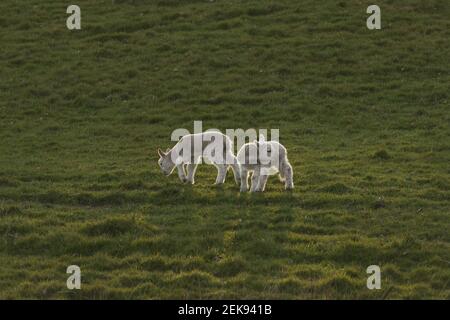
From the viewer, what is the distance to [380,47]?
3659cm

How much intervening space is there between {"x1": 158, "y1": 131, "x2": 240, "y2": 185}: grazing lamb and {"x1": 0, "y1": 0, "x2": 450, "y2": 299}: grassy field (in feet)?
1.71

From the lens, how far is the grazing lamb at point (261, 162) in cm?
1859

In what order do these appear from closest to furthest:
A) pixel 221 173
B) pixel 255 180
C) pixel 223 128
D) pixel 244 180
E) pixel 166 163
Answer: pixel 255 180 → pixel 244 180 → pixel 221 173 → pixel 166 163 → pixel 223 128

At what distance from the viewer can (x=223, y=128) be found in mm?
28141

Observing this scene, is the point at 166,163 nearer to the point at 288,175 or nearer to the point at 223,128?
the point at 288,175

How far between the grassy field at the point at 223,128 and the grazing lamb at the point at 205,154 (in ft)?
1.71

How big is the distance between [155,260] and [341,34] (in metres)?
26.9

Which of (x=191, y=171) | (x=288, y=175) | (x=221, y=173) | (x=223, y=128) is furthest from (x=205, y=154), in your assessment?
(x=223, y=128)

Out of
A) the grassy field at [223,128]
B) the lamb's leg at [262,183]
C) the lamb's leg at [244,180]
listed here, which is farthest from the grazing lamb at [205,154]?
the lamb's leg at [262,183]

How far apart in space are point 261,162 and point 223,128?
382 inches

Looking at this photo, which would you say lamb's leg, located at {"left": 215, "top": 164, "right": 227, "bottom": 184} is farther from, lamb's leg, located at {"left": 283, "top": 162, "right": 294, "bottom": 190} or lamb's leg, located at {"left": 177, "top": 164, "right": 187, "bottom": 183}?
lamb's leg, located at {"left": 283, "top": 162, "right": 294, "bottom": 190}

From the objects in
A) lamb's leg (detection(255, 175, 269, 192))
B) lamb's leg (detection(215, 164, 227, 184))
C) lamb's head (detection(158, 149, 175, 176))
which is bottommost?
lamb's leg (detection(255, 175, 269, 192))

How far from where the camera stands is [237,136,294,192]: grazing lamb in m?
18.6

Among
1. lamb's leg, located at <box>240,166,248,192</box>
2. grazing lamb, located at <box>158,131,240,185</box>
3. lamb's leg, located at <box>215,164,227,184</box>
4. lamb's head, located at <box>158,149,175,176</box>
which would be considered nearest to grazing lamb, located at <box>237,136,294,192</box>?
lamb's leg, located at <box>240,166,248,192</box>
